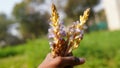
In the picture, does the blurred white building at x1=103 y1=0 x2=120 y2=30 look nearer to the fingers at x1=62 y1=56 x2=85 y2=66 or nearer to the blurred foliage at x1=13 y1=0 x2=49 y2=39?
the blurred foliage at x1=13 y1=0 x2=49 y2=39

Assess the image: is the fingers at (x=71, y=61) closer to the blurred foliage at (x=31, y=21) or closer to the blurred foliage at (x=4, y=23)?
the blurred foliage at (x=31, y=21)

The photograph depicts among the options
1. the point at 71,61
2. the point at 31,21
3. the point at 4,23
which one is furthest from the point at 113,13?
the point at 71,61

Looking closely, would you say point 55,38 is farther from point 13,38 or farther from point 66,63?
point 13,38

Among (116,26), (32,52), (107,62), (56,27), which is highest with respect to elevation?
(116,26)

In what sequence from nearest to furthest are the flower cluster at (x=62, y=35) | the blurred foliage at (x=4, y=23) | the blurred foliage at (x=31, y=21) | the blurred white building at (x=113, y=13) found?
the flower cluster at (x=62, y=35)
the blurred white building at (x=113, y=13)
the blurred foliage at (x=31, y=21)
the blurred foliage at (x=4, y=23)

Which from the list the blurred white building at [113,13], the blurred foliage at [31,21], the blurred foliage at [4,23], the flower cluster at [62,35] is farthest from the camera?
the blurred foliage at [4,23]

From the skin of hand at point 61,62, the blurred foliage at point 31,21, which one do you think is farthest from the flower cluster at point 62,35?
the blurred foliage at point 31,21

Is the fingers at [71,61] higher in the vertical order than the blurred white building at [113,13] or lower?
lower

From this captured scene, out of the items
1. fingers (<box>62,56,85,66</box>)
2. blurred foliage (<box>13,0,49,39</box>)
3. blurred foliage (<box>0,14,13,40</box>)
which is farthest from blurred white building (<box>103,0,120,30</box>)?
fingers (<box>62,56,85,66</box>)

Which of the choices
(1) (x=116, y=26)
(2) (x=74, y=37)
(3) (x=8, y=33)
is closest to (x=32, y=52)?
(2) (x=74, y=37)
